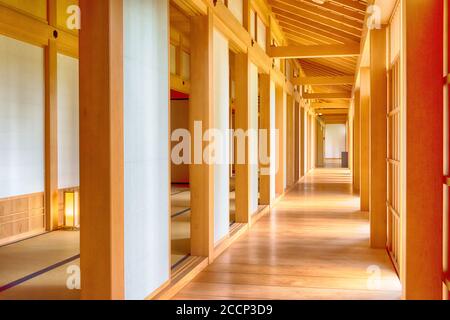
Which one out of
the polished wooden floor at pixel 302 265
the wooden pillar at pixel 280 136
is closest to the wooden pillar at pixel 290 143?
the wooden pillar at pixel 280 136

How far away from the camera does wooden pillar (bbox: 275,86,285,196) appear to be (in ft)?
28.8

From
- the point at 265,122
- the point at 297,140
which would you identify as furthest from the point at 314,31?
the point at 297,140

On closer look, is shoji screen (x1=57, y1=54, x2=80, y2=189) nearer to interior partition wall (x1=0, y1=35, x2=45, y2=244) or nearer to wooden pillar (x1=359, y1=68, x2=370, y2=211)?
interior partition wall (x1=0, y1=35, x2=45, y2=244)

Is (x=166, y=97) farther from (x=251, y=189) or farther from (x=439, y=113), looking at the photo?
(x=251, y=189)

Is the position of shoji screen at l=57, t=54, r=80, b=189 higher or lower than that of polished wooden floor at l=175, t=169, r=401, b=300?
higher

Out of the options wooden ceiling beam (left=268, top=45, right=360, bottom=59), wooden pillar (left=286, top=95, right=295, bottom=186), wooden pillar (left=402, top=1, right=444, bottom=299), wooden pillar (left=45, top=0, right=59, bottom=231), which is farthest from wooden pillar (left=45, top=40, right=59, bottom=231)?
wooden pillar (left=286, top=95, right=295, bottom=186)

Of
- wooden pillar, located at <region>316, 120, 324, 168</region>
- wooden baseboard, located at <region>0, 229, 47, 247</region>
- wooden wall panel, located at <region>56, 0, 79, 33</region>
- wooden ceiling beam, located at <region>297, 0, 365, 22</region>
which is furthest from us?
wooden pillar, located at <region>316, 120, 324, 168</region>

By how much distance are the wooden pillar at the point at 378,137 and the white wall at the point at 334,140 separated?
26.1m

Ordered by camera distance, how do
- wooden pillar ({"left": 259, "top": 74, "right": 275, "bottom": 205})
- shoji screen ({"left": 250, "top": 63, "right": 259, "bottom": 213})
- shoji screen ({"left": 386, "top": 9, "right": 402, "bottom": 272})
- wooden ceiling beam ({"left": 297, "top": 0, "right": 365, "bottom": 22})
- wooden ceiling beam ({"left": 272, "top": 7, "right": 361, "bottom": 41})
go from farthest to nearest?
wooden pillar ({"left": 259, "top": 74, "right": 275, "bottom": 205})
wooden ceiling beam ({"left": 272, "top": 7, "right": 361, "bottom": 41})
shoji screen ({"left": 250, "top": 63, "right": 259, "bottom": 213})
wooden ceiling beam ({"left": 297, "top": 0, "right": 365, "bottom": 22})
shoji screen ({"left": 386, "top": 9, "right": 402, "bottom": 272})

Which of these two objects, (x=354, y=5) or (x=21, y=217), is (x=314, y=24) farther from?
(x=21, y=217)

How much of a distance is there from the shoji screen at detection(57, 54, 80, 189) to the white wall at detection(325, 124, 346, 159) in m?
25.7

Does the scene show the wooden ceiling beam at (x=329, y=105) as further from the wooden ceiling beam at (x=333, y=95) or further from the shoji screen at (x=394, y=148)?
the shoji screen at (x=394, y=148)

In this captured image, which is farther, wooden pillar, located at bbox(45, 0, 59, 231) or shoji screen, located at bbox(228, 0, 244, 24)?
wooden pillar, located at bbox(45, 0, 59, 231)

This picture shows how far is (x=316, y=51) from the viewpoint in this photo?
7.46m
